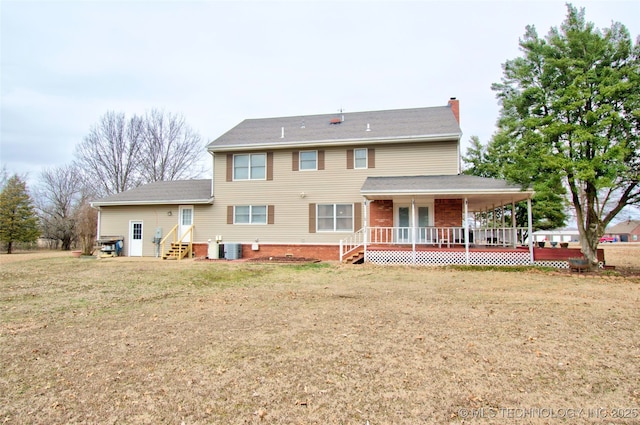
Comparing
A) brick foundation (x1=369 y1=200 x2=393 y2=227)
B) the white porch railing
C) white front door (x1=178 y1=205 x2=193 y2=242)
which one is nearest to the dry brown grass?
the white porch railing

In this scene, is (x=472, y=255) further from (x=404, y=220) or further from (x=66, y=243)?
(x=66, y=243)

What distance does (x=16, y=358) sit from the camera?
413 cm

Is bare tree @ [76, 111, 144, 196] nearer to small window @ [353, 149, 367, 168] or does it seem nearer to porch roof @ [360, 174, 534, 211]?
small window @ [353, 149, 367, 168]

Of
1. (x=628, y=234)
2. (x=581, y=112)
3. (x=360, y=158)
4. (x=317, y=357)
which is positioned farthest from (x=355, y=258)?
(x=628, y=234)

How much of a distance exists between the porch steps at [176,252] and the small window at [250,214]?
2967 millimetres

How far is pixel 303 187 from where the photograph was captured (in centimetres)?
1770

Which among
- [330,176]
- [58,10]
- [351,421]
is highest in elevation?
[58,10]

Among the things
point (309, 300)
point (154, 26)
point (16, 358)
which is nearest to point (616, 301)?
point (309, 300)

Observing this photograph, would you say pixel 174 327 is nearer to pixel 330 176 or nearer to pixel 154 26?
pixel 330 176

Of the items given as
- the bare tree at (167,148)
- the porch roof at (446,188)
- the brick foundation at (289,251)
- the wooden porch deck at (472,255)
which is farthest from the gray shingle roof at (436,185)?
the bare tree at (167,148)

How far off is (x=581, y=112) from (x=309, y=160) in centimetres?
1118

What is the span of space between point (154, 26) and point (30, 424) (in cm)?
1642

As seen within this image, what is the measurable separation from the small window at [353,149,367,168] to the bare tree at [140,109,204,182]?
2337cm

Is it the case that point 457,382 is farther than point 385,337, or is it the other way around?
point 385,337
